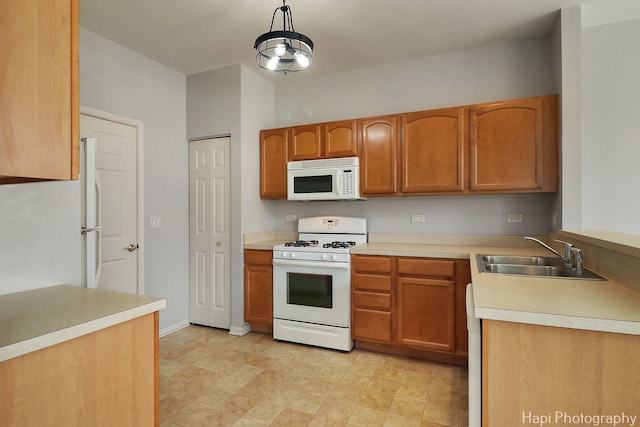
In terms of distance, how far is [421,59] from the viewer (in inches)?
130

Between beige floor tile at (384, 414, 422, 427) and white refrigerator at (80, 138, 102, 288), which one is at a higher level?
white refrigerator at (80, 138, 102, 288)

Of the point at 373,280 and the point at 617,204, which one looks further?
the point at 373,280

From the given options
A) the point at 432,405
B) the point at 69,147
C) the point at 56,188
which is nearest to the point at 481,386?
the point at 432,405

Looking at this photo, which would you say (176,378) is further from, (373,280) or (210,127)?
(210,127)

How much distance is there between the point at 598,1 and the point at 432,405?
301 centimetres

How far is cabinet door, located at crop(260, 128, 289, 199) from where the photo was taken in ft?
11.6

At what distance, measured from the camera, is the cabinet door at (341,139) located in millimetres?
3234

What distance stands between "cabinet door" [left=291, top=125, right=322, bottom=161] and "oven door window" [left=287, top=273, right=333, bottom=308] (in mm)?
1198

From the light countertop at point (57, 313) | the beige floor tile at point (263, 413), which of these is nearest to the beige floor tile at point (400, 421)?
the beige floor tile at point (263, 413)

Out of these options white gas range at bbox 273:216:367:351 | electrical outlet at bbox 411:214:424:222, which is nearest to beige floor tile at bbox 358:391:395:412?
white gas range at bbox 273:216:367:351

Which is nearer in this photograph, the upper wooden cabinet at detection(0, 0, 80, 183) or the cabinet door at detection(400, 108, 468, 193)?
the upper wooden cabinet at detection(0, 0, 80, 183)

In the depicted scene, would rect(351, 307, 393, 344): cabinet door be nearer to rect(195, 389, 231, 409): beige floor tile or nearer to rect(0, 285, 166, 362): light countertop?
rect(195, 389, 231, 409): beige floor tile

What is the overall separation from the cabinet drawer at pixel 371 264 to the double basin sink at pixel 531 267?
0.74 meters

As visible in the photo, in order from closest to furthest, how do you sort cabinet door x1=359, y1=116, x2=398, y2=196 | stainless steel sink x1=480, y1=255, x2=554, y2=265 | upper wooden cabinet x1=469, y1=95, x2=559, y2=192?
1. stainless steel sink x1=480, y1=255, x2=554, y2=265
2. upper wooden cabinet x1=469, y1=95, x2=559, y2=192
3. cabinet door x1=359, y1=116, x2=398, y2=196
